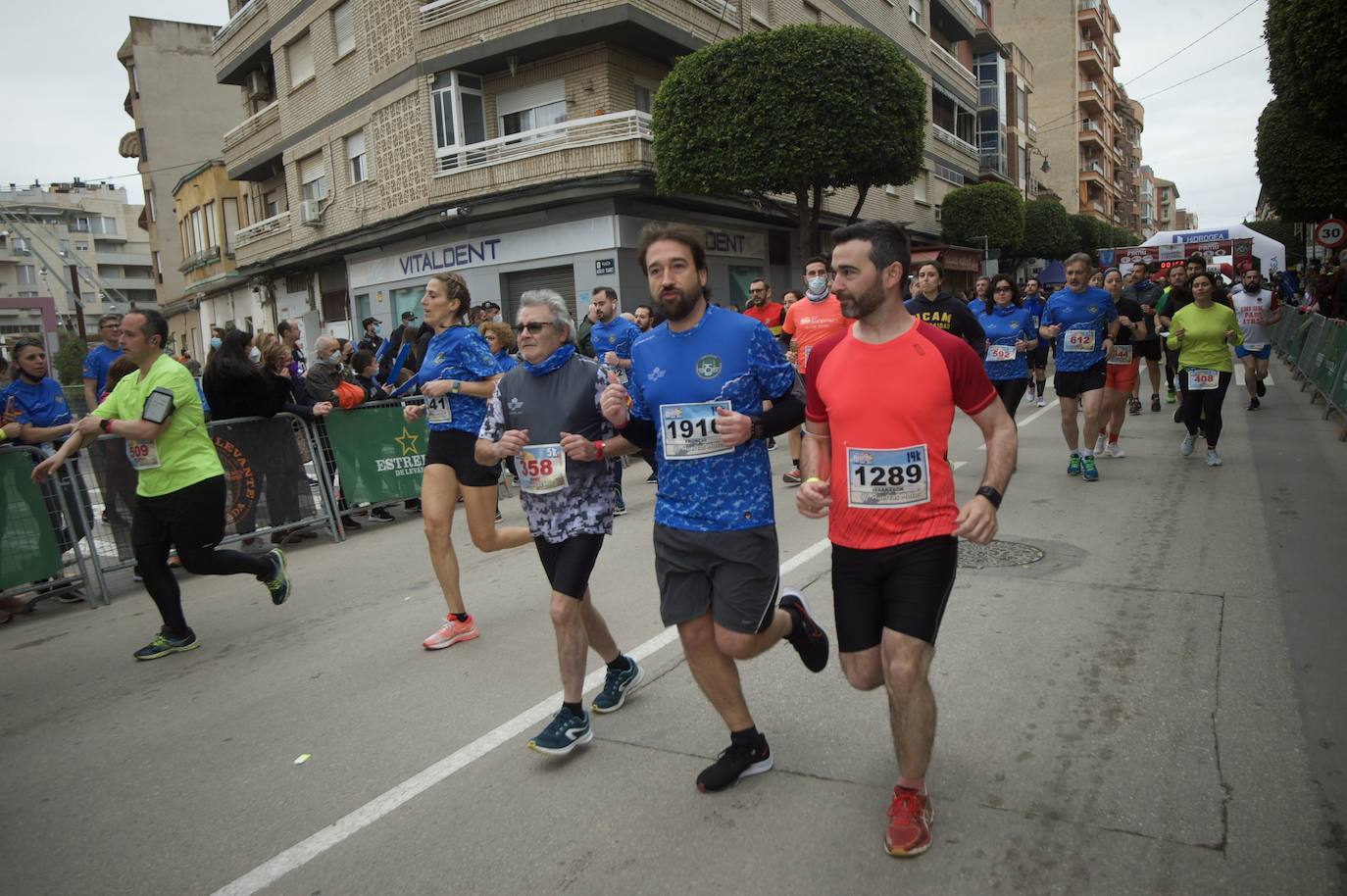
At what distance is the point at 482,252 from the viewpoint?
2214 cm

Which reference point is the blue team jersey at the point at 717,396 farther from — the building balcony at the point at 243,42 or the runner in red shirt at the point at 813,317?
the building balcony at the point at 243,42

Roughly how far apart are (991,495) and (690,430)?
1.00 m

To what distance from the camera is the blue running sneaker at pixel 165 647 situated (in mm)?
5359

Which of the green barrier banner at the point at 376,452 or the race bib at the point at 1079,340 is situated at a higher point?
the race bib at the point at 1079,340

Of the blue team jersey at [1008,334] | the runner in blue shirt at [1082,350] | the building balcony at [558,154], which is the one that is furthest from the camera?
the building balcony at [558,154]

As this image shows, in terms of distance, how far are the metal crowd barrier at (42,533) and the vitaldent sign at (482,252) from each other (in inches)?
568

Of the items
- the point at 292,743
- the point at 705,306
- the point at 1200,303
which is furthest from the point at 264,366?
the point at 1200,303

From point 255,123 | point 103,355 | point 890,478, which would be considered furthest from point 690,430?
point 255,123

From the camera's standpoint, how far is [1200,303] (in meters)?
9.01

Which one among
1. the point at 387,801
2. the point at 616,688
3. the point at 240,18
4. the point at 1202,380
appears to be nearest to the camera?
the point at 387,801

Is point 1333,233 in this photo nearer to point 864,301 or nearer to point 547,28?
point 547,28

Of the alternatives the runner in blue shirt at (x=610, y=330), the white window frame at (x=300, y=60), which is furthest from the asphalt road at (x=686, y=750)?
the white window frame at (x=300, y=60)

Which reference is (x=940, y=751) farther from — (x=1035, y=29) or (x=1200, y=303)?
(x=1035, y=29)

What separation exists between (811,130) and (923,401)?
17128 millimetres
